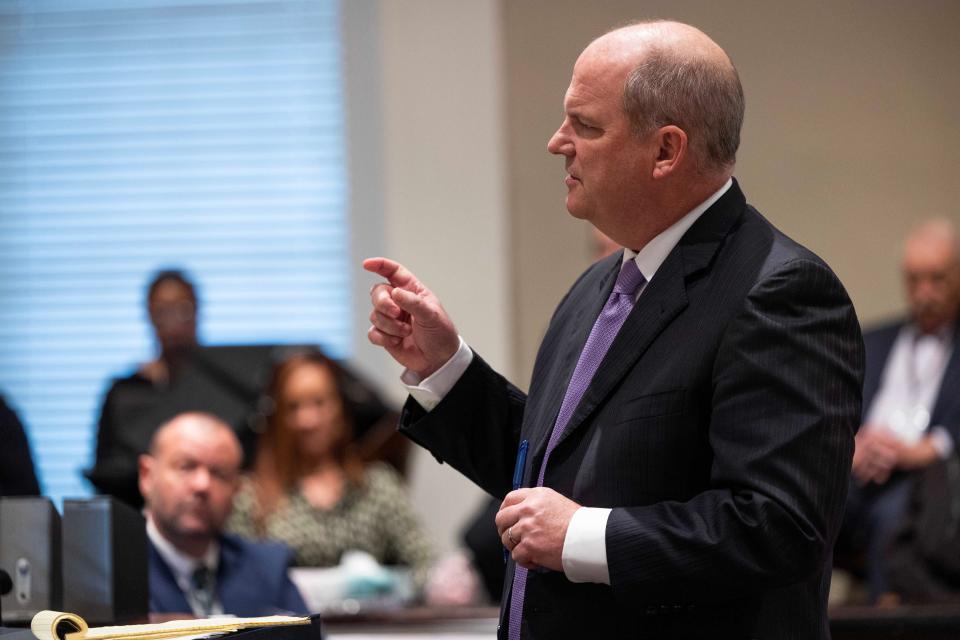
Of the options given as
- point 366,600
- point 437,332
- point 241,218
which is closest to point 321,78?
point 241,218

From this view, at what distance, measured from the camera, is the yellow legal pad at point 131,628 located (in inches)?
67.2

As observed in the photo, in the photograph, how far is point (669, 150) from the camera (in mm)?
1789

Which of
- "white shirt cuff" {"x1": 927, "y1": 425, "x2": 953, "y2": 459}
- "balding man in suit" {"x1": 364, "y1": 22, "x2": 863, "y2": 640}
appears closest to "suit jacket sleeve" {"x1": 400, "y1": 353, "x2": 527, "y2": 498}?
Answer: "balding man in suit" {"x1": 364, "y1": 22, "x2": 863, "y2": 640}

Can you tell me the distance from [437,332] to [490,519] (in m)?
2.53

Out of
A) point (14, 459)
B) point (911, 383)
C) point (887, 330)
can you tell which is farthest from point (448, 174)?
point (14, 459)


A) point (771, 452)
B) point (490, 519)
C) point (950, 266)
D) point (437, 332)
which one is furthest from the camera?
point (950, 266)

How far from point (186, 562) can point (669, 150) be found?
2.11 m

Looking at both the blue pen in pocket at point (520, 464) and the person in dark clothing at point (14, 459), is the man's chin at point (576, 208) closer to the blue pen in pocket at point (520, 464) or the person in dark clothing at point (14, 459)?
the blue pen in pocket at point (520, 464)

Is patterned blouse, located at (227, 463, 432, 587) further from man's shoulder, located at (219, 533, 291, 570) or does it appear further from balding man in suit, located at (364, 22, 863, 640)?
balding man in suit, located at (364, 22, 863, 640)

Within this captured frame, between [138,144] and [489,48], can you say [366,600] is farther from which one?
[138,144]

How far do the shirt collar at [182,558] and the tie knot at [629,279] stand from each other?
1881mm

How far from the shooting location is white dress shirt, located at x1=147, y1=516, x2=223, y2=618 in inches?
133

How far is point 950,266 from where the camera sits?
4844 mm

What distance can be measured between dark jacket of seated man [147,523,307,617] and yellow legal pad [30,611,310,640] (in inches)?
57.8
